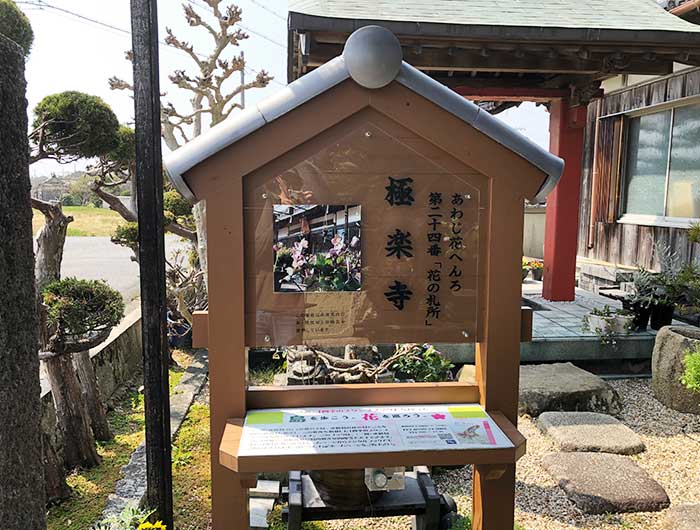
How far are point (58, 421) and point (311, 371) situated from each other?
1882 millimetres

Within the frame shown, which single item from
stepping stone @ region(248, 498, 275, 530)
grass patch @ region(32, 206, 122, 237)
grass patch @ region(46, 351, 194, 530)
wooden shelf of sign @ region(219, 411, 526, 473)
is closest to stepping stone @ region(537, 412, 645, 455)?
stepping stone @ region(248, 498, 275, 530)

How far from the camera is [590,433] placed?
4.44 metres

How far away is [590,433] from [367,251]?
124 inches

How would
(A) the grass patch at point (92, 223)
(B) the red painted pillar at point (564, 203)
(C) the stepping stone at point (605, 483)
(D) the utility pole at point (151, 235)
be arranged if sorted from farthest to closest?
(A) the grass patch at point (92, 223) → (B) the red painted pillar at point (564, 203) → (C) the stepping stone at point (605, 483) → (D) the utility pole at point (151, 235)

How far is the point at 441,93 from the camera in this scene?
7.52 feet

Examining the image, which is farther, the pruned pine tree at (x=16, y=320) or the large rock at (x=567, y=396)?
the large rock at (x=567, y=396)

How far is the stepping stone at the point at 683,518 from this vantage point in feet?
10.6

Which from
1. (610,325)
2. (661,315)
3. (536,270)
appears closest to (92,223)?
(536,270)

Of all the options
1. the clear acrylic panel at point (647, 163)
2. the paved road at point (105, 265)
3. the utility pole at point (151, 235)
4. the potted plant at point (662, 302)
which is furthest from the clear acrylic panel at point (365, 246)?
the paved road at point (105, 265)

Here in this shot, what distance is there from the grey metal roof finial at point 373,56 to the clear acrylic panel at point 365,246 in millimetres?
217

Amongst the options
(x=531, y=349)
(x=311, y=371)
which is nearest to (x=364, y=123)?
(x=311, y=371)

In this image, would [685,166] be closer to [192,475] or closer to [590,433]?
[590,433]

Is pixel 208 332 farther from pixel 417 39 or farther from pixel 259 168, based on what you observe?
pixel 417 39

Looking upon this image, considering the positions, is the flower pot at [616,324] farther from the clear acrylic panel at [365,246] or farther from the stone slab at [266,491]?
the clear acrylic panel at [365,246]
